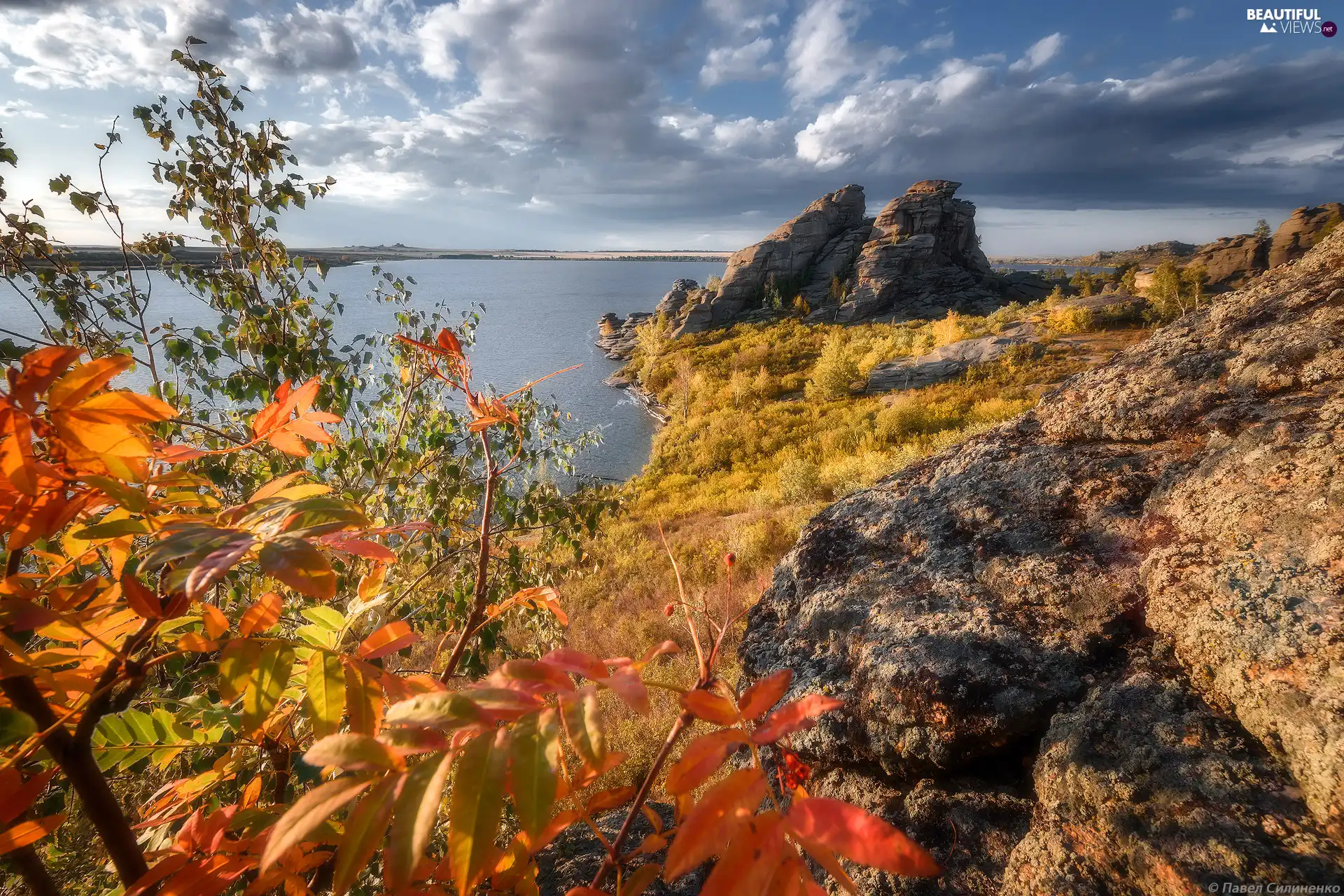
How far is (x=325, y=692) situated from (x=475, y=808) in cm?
46

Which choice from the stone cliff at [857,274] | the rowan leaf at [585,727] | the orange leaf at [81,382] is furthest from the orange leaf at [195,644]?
the stone cliff at [857,274]

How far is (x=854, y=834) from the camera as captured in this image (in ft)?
2.06

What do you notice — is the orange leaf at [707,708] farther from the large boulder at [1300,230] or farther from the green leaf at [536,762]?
the large boulder at [1300,230]

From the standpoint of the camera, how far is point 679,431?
24312 millimetres

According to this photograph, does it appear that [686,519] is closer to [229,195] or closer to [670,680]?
[670,680]

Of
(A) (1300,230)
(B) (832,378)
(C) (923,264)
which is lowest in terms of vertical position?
(B) (832,378)

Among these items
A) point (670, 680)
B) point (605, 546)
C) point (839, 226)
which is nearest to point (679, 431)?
point (605, 546)

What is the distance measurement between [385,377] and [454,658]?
3060 millimetres

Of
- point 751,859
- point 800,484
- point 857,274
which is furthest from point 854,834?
point 857,274

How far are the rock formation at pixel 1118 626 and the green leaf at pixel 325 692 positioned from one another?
1388mm

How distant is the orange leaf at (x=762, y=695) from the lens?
0.72m

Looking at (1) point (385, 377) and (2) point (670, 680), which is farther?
(2) point (670, 680)

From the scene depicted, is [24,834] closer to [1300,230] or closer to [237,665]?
[237,665]

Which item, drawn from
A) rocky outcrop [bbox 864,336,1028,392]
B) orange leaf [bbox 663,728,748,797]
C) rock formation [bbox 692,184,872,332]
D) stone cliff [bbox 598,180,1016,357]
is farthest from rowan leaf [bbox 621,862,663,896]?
rock formation [bbox 692,184,872,332]
